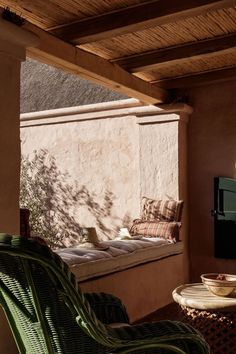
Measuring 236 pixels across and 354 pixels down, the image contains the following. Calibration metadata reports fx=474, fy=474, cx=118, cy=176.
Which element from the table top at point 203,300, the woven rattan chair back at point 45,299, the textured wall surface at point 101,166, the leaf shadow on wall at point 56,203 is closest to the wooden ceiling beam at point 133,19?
the table top at point 203,300

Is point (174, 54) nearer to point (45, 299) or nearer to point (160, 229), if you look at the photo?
point (160, 229)

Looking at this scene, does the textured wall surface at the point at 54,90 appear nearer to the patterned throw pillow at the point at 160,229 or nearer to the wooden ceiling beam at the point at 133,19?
the patterned throw pillow at the point at 160,229

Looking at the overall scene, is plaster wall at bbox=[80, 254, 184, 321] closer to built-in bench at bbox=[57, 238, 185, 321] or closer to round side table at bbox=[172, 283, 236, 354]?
built-in bench at bbox=[57, 238, 185, 321]

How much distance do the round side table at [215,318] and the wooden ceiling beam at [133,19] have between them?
2.26 m

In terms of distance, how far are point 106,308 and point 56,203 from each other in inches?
209

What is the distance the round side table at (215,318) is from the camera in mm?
3346

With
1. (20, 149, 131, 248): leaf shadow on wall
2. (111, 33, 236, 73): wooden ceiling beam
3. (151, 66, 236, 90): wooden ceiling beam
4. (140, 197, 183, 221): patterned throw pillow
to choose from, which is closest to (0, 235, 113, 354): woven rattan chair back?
(111, 33, 236, 73): wooden ceiling beam

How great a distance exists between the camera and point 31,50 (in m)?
4.14

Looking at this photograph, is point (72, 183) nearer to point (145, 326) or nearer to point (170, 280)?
point (170, 280)

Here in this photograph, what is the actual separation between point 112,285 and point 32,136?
15.2 ft

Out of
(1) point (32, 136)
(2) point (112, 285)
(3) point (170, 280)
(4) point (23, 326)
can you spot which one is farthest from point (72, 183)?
(4) point (23, 326)

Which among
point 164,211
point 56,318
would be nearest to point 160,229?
point 164,211

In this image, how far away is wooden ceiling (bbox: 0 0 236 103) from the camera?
389 centimetres

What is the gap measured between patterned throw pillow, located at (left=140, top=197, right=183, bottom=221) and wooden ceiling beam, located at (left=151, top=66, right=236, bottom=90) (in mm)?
1609
